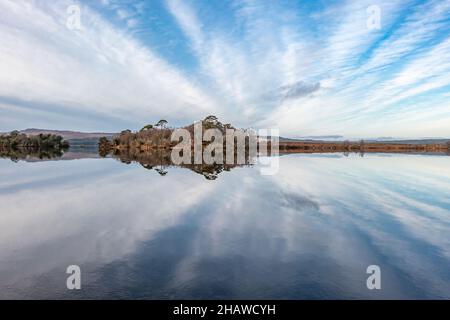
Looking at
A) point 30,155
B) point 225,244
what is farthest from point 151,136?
point 225,244

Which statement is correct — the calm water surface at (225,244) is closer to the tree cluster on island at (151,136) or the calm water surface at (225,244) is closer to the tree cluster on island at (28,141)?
the tree cluster on island at (151,136)

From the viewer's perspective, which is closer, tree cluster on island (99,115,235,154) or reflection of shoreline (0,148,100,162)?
reflection of shoreline (0,148,100,162)

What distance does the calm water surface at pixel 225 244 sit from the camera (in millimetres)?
7891

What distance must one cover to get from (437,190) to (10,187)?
3341 cm

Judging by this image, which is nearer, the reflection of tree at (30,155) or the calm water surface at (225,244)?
the calm water surface at (225,244)

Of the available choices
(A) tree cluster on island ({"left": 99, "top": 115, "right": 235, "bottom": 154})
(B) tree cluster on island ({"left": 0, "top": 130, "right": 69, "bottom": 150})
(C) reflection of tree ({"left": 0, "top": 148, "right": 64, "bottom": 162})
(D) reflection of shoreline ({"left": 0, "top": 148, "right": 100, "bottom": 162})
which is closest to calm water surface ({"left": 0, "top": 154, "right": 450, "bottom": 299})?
(D) reflection of shoreline ({"left": 0, "top": 148, "right": 100, "bottom": 162})

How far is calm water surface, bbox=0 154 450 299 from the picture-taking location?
25.9 ft

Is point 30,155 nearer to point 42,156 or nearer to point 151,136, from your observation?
point 42,156

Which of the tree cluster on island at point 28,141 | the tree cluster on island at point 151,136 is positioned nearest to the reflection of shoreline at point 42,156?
the tree cluster on island at point 151,136

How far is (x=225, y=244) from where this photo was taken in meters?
11.3

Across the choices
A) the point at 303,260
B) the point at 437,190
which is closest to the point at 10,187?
the point at 303,260

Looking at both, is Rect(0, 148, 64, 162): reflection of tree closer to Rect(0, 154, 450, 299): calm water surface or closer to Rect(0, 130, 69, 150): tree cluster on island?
Rect(0, 130, 69, 150): tree cluster on island

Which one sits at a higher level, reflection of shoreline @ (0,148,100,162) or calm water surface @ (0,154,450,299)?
reflection of shoreline @ (0,148,100,162)

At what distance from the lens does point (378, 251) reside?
10695 millimetres
